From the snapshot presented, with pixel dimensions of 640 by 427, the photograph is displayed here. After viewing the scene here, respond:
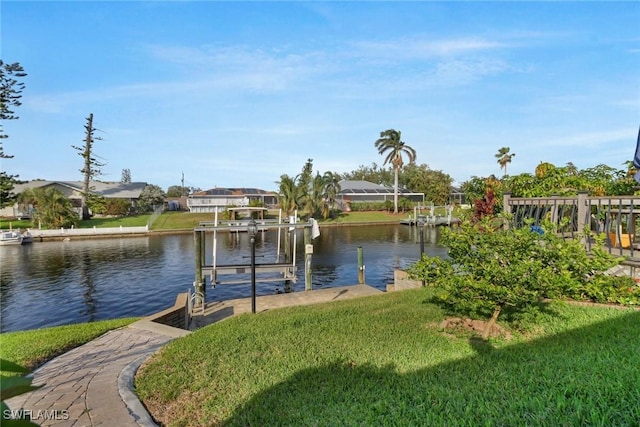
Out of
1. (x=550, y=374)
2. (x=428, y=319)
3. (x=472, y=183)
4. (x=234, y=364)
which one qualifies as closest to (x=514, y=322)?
(x=428, y=319)

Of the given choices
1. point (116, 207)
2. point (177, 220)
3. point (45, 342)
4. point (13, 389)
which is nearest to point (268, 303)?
point (45, 342)

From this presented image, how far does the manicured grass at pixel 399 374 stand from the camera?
2.95 m

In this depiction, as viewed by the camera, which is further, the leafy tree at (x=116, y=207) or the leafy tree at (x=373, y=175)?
the leafy tree at (x=373, y=175)

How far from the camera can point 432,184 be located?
201ft

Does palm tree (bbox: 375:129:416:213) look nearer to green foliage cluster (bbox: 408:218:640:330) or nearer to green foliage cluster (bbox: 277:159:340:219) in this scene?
green foliage cluster (bbox: 277:159:340:219)

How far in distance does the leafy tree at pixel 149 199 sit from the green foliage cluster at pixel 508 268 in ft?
173

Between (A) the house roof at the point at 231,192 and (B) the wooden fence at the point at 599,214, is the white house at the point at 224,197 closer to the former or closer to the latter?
(A) the house roof at the point at 231,192

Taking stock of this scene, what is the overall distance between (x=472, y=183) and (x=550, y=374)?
487 inches

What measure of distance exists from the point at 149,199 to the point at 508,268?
183 feet

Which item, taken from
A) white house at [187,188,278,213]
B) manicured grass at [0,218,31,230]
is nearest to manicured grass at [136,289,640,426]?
manicured grass at [0,218,31,230]

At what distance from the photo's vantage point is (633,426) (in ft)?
8.00

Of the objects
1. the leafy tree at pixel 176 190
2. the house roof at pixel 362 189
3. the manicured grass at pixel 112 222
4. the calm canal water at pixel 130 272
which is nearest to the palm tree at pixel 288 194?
the calm canal water at pixel 130 272

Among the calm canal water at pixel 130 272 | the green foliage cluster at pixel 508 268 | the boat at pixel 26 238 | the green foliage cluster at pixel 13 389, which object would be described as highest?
the green foliage cluster at pixel 13 389

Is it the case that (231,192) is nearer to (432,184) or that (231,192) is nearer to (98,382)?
(432,184)
